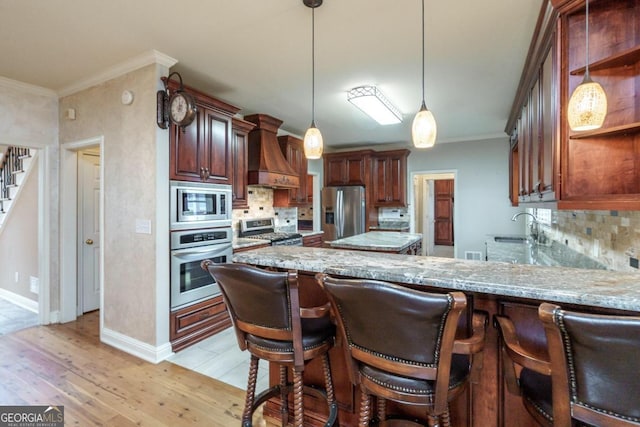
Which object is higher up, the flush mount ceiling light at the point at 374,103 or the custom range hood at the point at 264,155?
the flush mount ceiling light at the point at 374,103

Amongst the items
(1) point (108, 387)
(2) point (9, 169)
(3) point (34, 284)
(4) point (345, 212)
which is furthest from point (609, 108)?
(2) point (9, 169)

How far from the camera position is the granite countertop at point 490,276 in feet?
3.34

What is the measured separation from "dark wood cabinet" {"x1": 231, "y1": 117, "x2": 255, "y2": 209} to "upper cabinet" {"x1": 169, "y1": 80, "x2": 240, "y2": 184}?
0.35 meters

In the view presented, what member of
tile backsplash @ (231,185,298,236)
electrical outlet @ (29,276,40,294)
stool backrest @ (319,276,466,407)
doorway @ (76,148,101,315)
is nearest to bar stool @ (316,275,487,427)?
stool backrest @ (319,276,466,407)

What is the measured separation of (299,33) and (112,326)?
3073 mm

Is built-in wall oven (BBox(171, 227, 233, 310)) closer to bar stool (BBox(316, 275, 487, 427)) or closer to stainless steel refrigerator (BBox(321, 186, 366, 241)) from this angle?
bar stool (BBox(316, 275, 487, 427))

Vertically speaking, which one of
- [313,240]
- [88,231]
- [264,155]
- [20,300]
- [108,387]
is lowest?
[108,387]

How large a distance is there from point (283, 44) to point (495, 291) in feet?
7.49

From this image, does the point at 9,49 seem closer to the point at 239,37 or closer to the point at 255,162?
the point at 239,37

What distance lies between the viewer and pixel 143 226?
8.89ft

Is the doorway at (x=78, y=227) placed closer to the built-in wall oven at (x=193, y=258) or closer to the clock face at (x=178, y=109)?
the built-in wall oven at (x=193, y=258)

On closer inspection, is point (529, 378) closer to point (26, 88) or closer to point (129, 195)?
point (129, 195)

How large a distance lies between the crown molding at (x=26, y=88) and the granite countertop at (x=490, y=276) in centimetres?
329

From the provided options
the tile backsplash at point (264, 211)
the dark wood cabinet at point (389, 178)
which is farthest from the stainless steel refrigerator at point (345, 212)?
the tile backsplash at point (264, 211)
